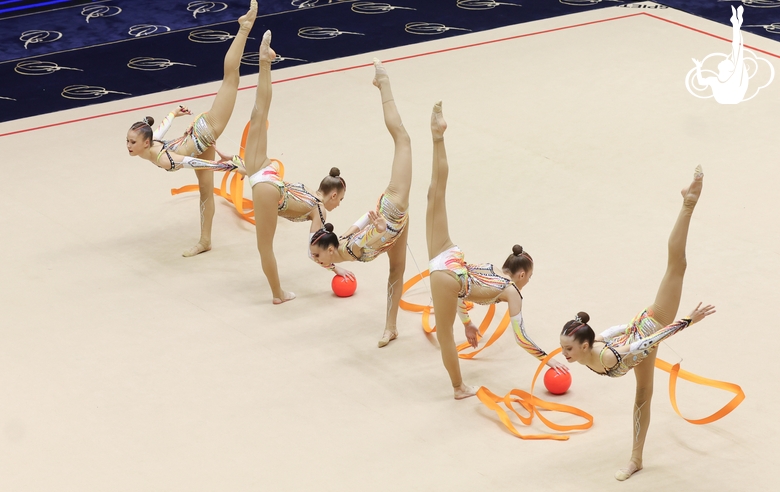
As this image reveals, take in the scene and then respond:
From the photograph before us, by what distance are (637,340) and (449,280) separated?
2.83 ft

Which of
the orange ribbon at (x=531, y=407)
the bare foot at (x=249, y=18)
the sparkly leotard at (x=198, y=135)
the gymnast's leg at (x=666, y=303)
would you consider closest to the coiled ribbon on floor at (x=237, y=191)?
the sparkly leotard at (x=198, y=135)

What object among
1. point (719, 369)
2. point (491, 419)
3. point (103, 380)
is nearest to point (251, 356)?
point (103, 380)

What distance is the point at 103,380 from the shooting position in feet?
14.7

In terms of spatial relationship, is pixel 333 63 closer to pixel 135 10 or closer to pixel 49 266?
pixel 135 10

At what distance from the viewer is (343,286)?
203 inches

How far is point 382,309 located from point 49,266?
1969mm

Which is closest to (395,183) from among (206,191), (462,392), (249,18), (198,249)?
(462,392)

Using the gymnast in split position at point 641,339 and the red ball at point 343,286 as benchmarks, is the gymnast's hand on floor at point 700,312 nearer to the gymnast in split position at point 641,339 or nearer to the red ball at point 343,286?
the gymnast in split position at point 641,339

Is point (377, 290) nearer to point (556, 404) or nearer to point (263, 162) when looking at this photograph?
point (263, 162)

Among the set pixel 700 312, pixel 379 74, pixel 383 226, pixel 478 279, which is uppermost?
pixel 379 74

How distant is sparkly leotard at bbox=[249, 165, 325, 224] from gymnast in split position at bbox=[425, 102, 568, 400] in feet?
3.15

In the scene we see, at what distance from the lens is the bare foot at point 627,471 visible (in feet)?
12.3

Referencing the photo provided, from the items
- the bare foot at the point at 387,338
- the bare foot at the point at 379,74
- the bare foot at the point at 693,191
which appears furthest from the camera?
the bare foot at the point at 387,338

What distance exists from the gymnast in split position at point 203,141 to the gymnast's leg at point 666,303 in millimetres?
2539
